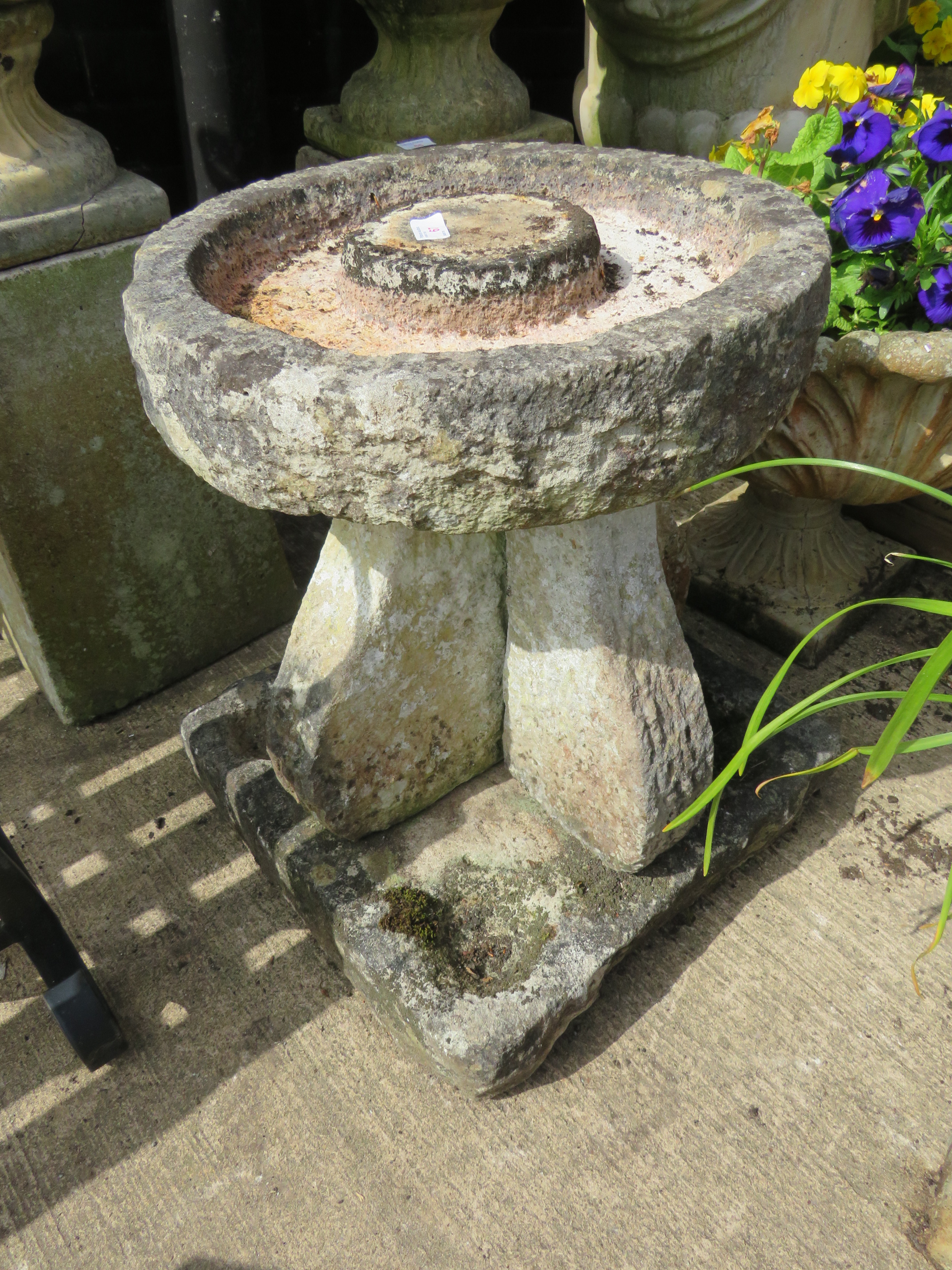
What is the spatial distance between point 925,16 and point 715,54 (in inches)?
24.9

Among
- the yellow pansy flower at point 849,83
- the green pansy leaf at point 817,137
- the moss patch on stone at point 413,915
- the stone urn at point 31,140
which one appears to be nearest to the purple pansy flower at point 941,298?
the green pansy leaf at point 817,137

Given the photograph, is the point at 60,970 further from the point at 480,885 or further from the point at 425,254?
the point at 425,254

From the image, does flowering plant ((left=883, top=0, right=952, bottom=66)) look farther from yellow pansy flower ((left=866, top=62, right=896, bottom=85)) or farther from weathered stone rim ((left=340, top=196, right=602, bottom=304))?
weathered stone rim ((left=340, top=196, right=602, bottom=304))

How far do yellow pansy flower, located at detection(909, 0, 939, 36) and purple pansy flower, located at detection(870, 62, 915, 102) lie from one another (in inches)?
24.9

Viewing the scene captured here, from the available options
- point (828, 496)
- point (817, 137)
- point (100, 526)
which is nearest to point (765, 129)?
point (817, 137)

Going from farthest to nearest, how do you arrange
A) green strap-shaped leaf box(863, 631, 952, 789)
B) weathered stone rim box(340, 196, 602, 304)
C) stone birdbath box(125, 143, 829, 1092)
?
weathered stone rim box(340, 196, 602, 304) → stone birdbath box(125, 143, 829, 1092) → green strap-shaped leaf box(863, 631, 952, 789)

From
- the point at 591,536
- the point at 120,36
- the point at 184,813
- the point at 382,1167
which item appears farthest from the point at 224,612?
the point at 120,36

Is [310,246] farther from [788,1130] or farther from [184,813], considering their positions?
[788,1130]

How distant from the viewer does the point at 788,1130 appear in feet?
5.12

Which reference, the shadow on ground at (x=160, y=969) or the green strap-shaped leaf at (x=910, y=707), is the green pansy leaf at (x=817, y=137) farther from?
the green strap-shaped leaf at (x=910, y=707)

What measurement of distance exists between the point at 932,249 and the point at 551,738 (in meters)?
1.28

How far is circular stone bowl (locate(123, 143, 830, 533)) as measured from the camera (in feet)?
3.65

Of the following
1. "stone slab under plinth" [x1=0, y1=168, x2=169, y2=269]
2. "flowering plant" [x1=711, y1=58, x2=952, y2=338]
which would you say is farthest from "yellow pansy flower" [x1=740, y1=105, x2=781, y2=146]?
"stone slab under plinth" [x1=0, y1=168, x2=169, y2=269]

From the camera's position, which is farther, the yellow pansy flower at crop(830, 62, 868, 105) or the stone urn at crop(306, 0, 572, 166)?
the stone urn at crop(306, 0, 572, 166)
